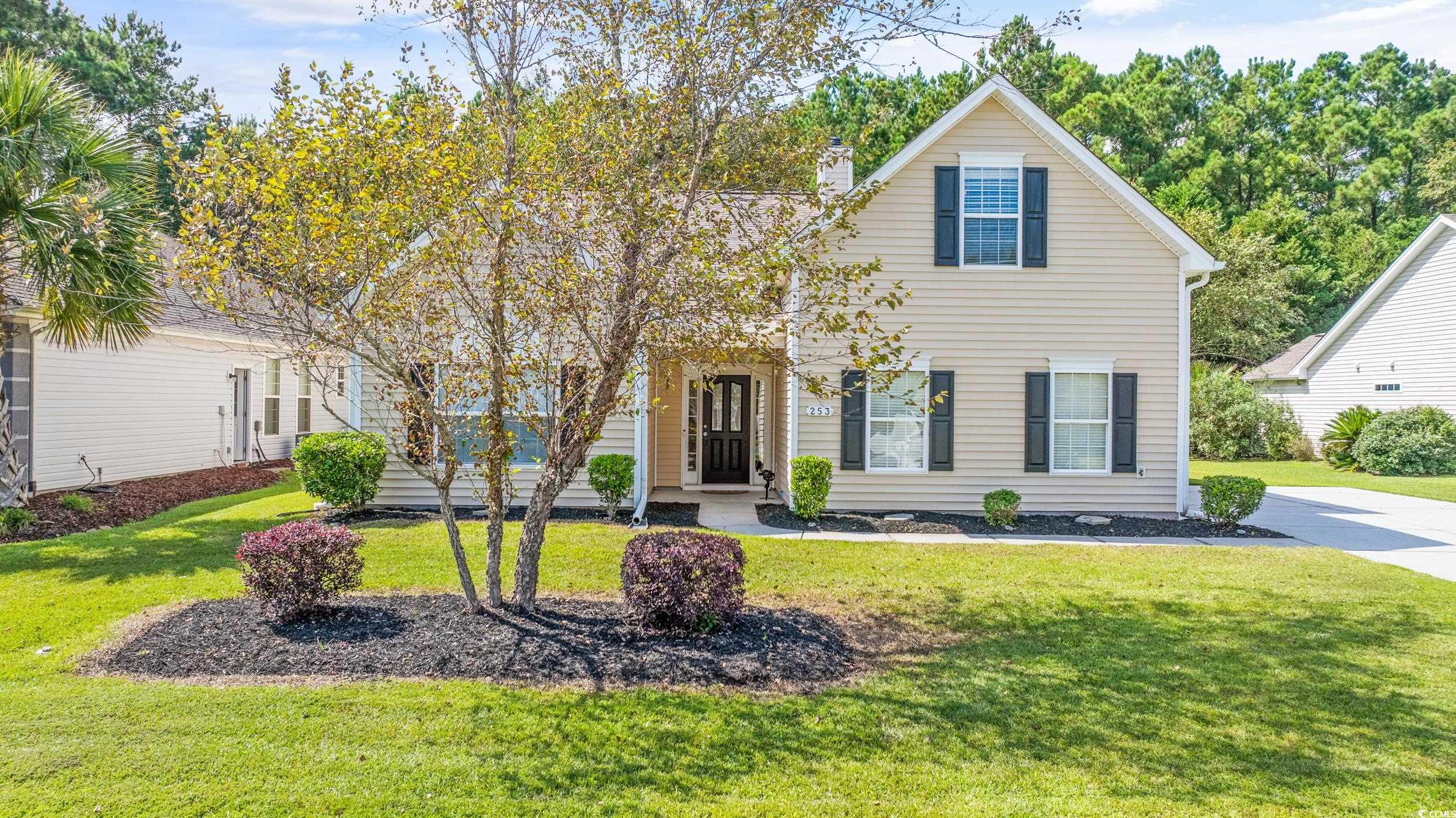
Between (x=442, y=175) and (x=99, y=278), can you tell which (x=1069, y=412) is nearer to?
(x=442, y=175)

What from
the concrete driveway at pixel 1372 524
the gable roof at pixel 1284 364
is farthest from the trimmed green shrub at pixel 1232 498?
the gable roof at pixel 1284 364

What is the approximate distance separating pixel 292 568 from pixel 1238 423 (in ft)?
82.3

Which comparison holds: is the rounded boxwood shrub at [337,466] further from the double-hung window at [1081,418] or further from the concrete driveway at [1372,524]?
the concrete driveway at [1372,524]

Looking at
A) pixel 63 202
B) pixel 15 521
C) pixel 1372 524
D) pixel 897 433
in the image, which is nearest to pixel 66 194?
pixel 63 202

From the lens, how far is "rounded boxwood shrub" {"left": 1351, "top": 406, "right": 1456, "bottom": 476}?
18.5 metres

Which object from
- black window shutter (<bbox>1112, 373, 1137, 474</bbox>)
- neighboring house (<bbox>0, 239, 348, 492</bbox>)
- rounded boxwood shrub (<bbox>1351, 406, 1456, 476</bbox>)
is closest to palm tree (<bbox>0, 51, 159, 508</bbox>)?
neighboring house (<bbox>0, 239, 348, 492</bbox>)

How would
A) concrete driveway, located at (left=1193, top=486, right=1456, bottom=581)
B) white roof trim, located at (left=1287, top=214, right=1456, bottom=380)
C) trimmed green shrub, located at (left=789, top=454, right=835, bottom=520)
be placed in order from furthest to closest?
1. white roof trim, located at (left=1287, top=214, right=1456, bottom=380)
2. trimmed green shrub, located at (left=789, top=454, right=835, bottom=520)
3. concrete driveway, located at (left=1193, top=486, right=1456, bottom=581)

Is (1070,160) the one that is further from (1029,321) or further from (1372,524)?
(1372,524)

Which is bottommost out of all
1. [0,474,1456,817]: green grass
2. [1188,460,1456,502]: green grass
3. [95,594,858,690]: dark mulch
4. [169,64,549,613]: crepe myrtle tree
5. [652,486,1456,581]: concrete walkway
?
[0,474,1456,817]: green grass

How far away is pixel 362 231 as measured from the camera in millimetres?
5109

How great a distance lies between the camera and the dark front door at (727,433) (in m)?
14.8

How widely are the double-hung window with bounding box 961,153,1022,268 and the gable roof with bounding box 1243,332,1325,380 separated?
57.2ft

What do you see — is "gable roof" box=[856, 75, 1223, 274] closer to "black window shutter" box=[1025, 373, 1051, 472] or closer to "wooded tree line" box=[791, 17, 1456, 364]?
"black window shutter" box=[1025, 373, 1051, 472]

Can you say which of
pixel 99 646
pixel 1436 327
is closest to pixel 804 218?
pixel 99 646
